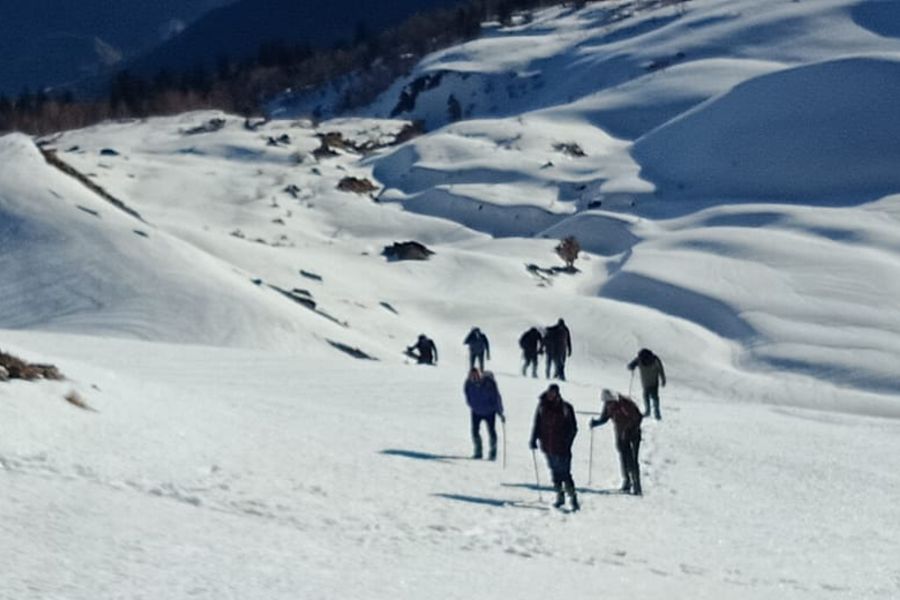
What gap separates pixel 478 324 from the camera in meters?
43.4

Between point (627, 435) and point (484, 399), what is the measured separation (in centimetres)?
237

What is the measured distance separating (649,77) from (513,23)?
37.0m

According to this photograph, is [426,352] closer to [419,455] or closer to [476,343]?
[476,343]

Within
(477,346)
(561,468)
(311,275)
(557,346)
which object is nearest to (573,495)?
(561,468)

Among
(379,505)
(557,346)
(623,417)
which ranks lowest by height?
(557,346)

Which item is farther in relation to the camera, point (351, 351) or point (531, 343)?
point (351, 351)

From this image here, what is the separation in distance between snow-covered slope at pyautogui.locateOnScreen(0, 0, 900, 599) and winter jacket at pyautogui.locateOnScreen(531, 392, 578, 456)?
0.75 meters

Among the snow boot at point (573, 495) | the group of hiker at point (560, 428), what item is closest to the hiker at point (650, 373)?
the group of hiker at point (560, 428)

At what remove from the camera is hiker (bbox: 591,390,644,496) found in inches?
684

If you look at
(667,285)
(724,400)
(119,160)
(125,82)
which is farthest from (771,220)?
(125,82)

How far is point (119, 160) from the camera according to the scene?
260 ft

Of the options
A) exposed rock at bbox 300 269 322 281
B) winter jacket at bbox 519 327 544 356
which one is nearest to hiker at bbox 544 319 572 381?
winter jacket at bbox 519 327 544 356

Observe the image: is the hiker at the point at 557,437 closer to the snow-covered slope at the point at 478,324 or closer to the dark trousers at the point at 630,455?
the snow-covered slope at the point at 478,324

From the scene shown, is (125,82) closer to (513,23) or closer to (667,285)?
(513,23)
